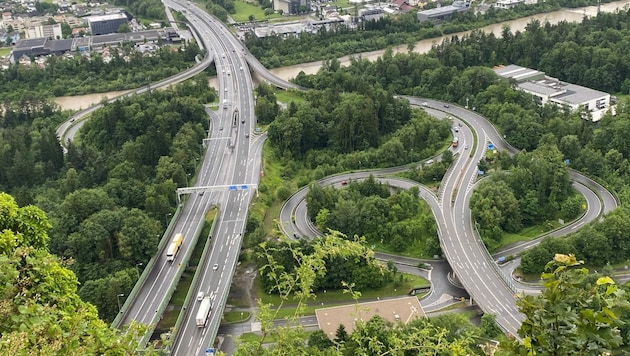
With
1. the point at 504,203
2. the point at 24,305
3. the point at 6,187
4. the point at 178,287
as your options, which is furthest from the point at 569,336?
the point at 6,187

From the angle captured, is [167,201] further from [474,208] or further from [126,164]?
[474,208]

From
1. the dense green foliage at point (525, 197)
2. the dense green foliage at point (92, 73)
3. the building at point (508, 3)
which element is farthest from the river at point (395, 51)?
the dense green foliage at point (525, 197)

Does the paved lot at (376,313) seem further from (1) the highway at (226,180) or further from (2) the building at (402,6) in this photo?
(2) the building at (402,6)

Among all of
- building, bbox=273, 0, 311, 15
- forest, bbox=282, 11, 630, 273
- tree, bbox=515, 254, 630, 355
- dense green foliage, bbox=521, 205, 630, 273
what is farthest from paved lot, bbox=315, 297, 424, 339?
building, bbox=273, 0, 311, 15

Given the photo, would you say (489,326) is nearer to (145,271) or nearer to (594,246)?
(594,246)

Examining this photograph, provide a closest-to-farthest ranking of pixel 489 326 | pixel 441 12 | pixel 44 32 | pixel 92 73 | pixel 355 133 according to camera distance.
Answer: pixel 489 326
pixel 355 133
pixel 92 73
pixel 44 32
pixel 441 12

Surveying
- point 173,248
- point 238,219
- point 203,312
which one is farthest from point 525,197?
point 173,248
